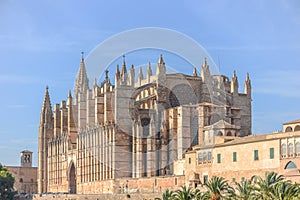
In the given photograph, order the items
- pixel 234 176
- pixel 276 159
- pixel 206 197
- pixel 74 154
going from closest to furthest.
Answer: pixel 206 197
pixel 276 159
pixel 234 176
pixel 74 154

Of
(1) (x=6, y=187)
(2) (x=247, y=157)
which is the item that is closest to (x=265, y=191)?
(2) (x=247, y=157)

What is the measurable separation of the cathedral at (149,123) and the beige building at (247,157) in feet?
5.36

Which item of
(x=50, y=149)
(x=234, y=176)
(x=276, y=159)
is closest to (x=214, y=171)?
(x=234, y=176)

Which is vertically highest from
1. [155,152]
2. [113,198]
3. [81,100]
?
[81,100]

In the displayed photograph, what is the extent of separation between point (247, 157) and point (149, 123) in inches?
863

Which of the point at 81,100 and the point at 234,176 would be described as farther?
the point at 81,100

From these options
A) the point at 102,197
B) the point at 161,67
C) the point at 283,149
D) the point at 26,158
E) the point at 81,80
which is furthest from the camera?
the point at 26,158

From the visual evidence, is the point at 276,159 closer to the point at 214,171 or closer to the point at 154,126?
the point at 214,171

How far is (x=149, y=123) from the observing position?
78.8 meters

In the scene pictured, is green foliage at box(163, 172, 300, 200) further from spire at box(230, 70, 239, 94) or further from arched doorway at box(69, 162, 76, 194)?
arched doorway at box(69, 162, 76, 194)

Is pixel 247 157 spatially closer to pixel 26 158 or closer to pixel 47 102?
pixel 47 102

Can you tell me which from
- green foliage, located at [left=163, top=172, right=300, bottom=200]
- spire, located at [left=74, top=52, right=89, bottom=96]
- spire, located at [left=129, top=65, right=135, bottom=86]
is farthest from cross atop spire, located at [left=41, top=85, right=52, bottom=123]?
green foliage, located at [left=163, top=172, right=300, bottom=200]

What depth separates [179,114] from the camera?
73625mm

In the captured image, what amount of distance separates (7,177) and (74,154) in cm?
1259
